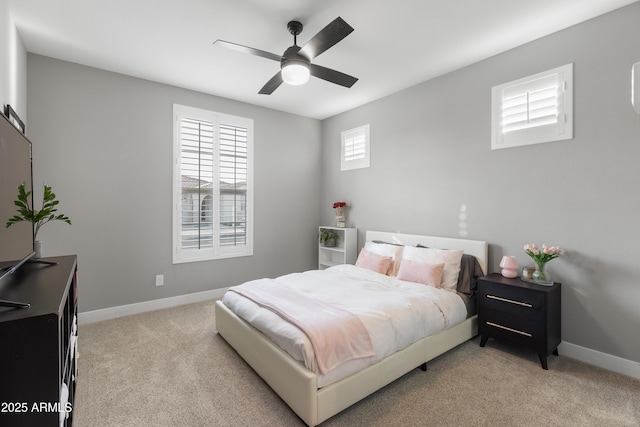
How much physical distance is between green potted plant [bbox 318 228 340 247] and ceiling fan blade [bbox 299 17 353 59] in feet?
9.91

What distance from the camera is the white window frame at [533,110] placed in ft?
8.64

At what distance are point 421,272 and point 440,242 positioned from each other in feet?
2.04

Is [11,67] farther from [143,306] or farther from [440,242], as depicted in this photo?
[440,242]

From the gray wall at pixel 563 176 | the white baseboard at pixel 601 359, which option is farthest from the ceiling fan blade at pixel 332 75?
the white baseboard at pixel 601 359

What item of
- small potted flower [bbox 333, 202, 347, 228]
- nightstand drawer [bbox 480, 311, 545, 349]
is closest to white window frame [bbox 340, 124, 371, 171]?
small potted flower [bbox 333, 202, 347, 228]

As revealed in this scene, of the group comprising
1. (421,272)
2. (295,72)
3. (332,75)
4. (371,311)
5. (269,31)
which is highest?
(269,31)

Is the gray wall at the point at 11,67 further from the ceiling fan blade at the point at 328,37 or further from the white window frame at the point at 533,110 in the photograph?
the white window frame at the point at 533,110

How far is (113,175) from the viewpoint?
3.49m

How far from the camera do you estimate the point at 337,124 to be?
5078 millimetres

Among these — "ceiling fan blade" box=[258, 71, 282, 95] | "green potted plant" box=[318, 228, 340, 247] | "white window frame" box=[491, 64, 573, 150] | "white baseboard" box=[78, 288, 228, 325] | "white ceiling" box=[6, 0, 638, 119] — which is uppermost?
"white ceiling" box=[6, 0, 638, 119]

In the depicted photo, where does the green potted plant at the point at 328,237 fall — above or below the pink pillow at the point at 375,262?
above

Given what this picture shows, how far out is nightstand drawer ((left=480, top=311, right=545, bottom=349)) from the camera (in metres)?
2.48

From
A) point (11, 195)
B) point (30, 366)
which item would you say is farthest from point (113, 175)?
point (30, 366)

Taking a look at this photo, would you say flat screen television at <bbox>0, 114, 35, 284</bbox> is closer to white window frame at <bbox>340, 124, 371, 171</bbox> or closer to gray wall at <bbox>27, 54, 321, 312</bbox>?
gray wall at <bbox>27, 54, 321, 312</bbox>
